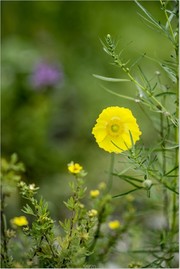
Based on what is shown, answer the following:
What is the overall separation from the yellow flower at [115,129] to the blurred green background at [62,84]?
1.56 metres

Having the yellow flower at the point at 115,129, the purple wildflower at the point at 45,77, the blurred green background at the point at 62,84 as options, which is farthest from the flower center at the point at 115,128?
the purple wildflower at the point at 45,77

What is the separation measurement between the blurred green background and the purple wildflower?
0.09 feet

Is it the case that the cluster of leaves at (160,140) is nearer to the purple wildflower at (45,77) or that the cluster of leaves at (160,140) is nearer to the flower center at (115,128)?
the flower center at (115,128)

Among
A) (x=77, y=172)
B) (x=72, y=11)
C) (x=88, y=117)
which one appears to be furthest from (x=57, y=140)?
(x=77, y=172)

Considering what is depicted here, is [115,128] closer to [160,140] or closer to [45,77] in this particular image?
[160,140]

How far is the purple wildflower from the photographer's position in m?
2.97

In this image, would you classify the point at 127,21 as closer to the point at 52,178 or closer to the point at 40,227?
the point at 52,178

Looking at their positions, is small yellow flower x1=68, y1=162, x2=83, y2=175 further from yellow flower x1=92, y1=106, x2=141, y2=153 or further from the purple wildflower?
the purple wildflower

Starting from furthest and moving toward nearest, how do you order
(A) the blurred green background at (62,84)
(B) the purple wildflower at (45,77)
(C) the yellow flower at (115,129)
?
(B) the purple wildflower at (45,77), (A) the blurred green background at (62,84), (C) the yellow flower at (115,129)

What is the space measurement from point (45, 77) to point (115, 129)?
2.05 metres

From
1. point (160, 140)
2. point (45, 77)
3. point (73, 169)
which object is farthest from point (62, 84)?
point (73, 169)

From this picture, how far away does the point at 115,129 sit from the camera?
0.95 metres

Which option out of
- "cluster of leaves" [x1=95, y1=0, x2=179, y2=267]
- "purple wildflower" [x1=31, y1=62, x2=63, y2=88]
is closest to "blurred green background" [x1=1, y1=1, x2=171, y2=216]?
"purple wildflower" [x1=31, y1=62, x2=63, y2=88]

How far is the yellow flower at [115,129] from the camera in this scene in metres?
0.93
